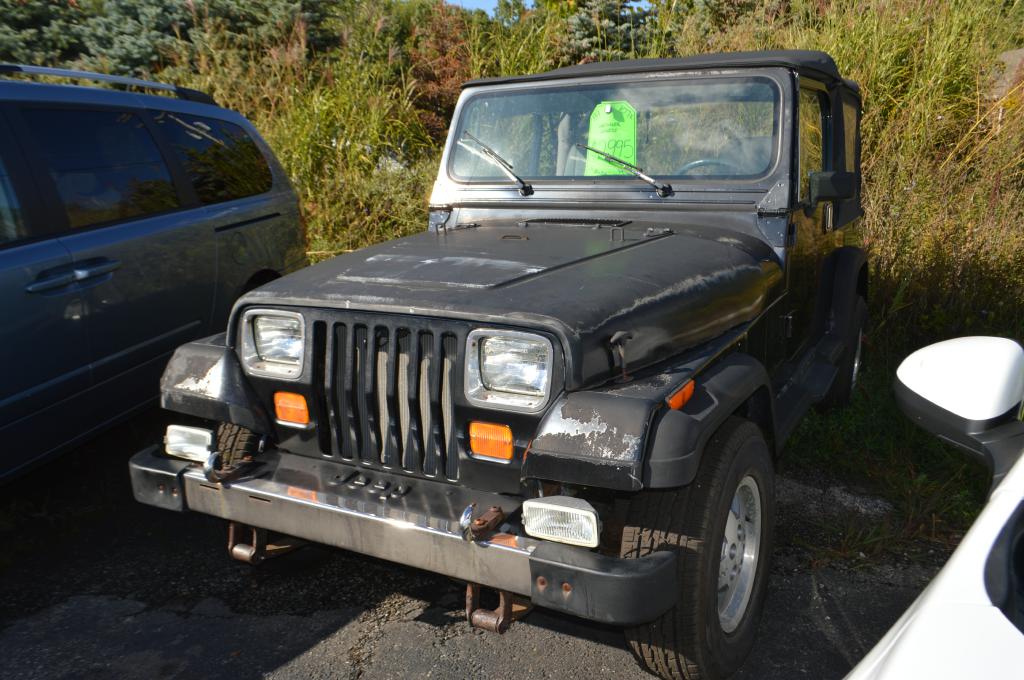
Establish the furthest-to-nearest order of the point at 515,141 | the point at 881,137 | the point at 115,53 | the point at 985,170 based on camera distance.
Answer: the point at 115,53, the point at 881,137, the point at 985,170, the point at 515,141

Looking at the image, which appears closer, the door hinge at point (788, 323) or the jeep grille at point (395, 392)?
the jeep grille at point (395, 392)

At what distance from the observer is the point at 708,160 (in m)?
3.32

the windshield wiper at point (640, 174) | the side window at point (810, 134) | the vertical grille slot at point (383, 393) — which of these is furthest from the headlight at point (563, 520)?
the side window at point (810, 134)

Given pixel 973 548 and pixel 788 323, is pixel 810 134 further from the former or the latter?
pixel 973 548

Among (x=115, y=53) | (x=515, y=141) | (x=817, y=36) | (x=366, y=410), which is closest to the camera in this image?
(x=366, y=410)

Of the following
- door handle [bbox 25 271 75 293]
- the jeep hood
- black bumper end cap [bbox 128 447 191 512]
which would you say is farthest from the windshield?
black bumper end cap [bbox 128 447 191 512]

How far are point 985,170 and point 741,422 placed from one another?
5.50 meters

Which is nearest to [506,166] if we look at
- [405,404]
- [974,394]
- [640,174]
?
[640,174]

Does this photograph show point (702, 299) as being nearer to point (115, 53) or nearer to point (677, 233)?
point (677, 233)

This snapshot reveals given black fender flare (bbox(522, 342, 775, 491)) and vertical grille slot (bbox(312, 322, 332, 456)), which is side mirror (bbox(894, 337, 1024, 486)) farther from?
vertical grille slot (bbox(312, 322, 332, 456))

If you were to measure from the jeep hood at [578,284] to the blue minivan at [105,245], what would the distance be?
134 cm

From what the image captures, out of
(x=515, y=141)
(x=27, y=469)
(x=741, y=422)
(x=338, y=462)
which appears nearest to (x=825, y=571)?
(x=741, y=422)

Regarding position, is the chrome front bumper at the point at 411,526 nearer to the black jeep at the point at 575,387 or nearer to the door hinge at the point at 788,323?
the black jeep at the point at 575,387

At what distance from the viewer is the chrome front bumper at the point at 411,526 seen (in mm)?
1944
